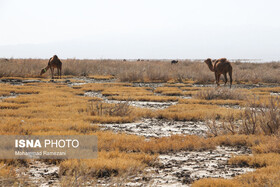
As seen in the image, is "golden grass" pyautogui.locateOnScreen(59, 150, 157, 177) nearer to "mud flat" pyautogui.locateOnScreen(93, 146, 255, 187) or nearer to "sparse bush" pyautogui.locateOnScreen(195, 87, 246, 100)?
"mud flat" pyautogui.locateOnScreen(93, 146, 255, 187)

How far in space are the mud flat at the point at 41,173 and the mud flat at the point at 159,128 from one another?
9.11 feet

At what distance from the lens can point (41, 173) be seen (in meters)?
4.81

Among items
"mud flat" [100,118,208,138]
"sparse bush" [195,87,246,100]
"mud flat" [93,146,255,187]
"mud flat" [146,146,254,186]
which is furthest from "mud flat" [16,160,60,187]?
"sparse bush" [195,87,246,100]

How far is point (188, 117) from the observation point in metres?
9.52

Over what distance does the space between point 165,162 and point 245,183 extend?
59.6 inches

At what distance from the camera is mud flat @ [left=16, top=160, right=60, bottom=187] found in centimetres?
437

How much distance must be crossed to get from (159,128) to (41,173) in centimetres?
401

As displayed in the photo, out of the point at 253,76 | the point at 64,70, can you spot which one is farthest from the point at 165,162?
the point at 64,70

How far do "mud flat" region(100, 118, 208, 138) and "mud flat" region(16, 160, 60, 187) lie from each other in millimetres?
2777

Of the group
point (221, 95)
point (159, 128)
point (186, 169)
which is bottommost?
point (186, 169)

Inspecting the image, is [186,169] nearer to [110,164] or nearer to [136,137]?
[110,164]

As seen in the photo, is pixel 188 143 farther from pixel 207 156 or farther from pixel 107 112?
pixel 107 112

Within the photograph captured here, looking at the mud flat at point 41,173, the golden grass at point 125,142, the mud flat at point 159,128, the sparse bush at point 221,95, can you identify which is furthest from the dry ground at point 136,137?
the sparse bush at point 221,95

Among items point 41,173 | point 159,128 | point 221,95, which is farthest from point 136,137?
point 221,95
